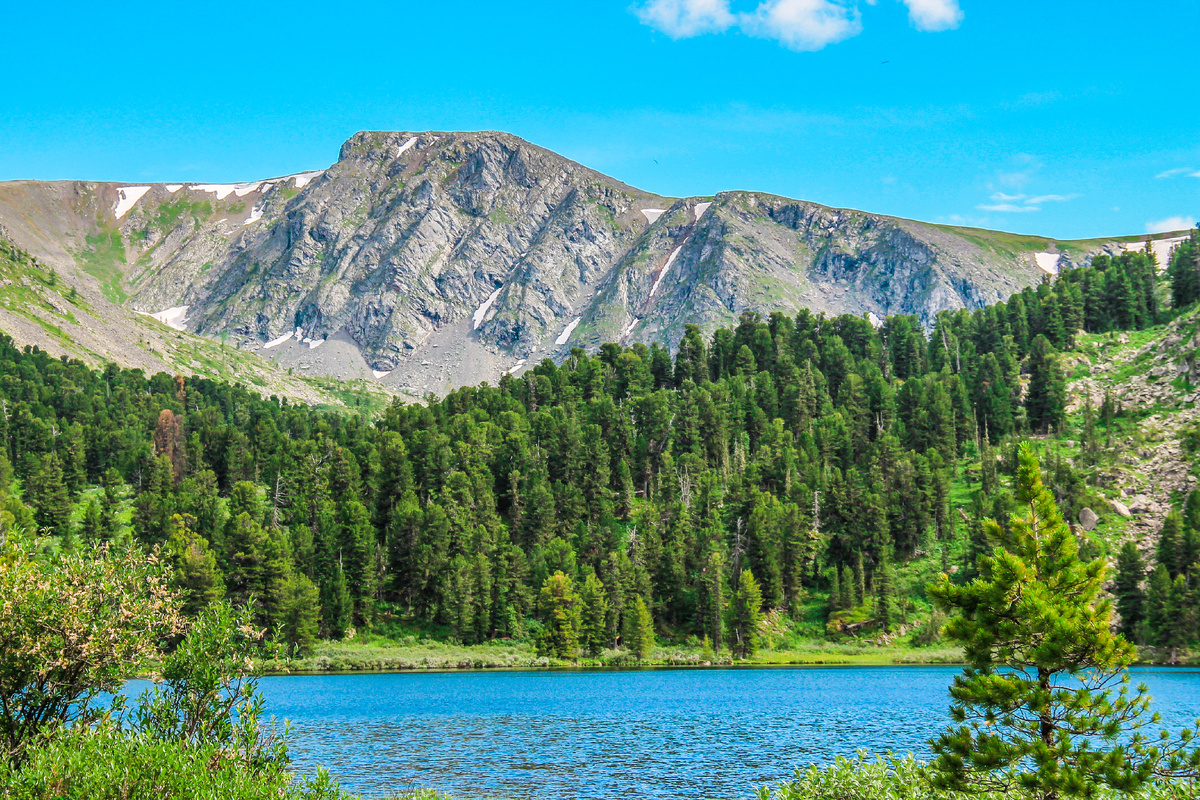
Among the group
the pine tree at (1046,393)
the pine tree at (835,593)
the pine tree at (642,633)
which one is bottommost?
the pine tree at (642,633)

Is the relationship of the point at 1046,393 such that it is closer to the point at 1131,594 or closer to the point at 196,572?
the point at 1131,594

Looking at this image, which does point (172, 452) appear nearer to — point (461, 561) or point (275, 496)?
point (275, 496)

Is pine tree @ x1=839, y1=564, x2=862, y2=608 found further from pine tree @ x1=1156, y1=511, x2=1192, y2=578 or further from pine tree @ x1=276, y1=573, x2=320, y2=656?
pine tree @ x1=276, y1=573, x2=320, y2=656

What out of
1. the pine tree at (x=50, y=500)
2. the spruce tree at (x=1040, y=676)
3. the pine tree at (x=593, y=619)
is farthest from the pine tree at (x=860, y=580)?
the pine tree at (x=50, y=500)

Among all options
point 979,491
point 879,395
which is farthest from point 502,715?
point 879,395

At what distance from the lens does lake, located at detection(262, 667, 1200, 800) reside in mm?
50844

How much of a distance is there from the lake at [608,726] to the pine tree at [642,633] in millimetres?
11670

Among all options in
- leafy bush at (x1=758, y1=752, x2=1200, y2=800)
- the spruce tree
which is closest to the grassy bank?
leafy bush at (x1=758, y1=752, x2=1200, y2=800)

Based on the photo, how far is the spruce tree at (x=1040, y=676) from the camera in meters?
25.6

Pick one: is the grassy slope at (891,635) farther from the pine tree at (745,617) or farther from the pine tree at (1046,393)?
the pine tree at (1046,393)

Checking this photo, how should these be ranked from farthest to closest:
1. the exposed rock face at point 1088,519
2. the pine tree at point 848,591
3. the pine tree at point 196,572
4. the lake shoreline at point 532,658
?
1. the exposed rock face at point 1088,519
2. the pine tree at point 848,591
3. the lake shoreline at point 532,658
4. the pine tree at point 196,572

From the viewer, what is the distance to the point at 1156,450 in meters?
151

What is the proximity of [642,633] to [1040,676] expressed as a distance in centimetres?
9687

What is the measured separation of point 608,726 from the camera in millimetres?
68688
